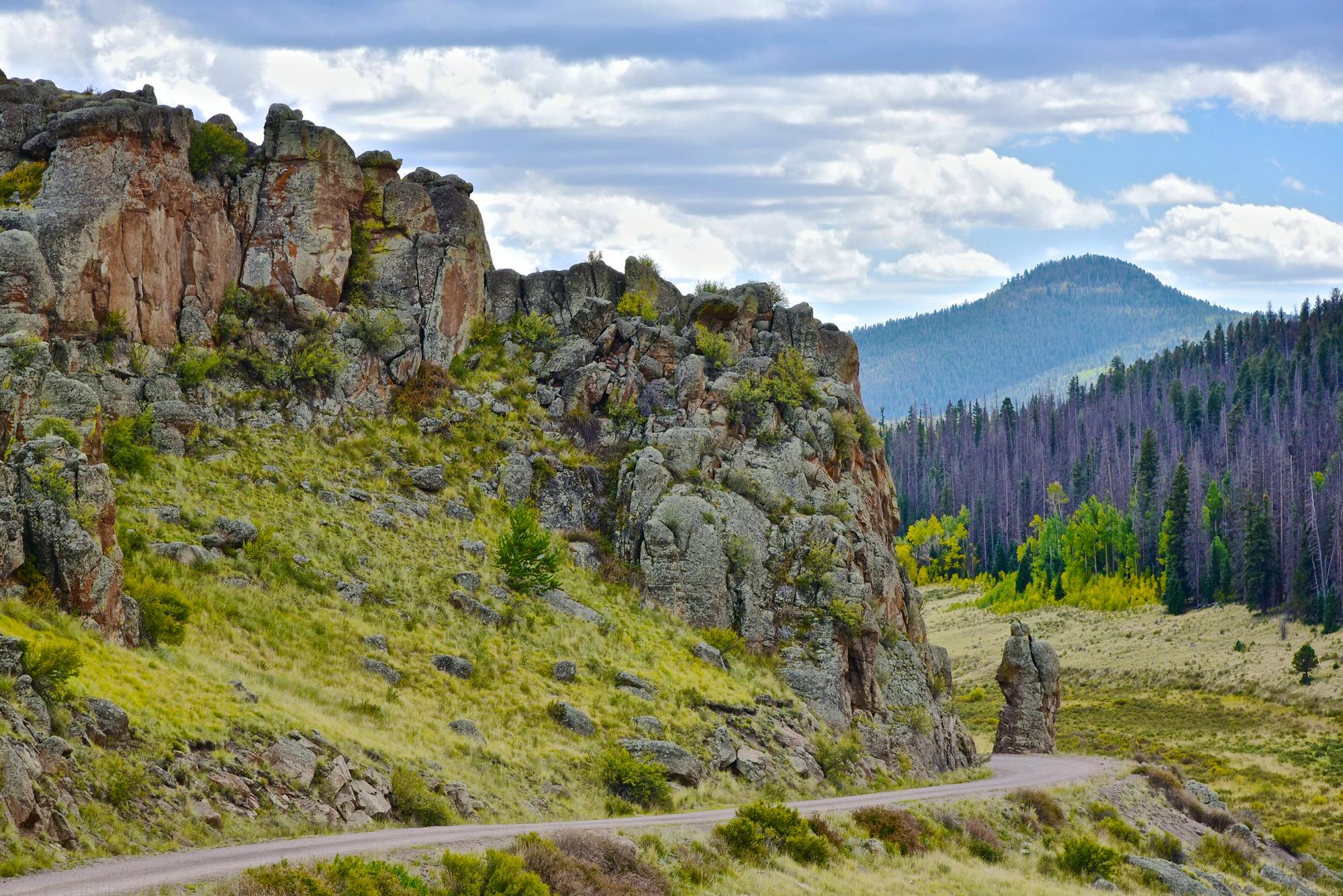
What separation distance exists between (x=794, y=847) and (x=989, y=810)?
39.0 feet

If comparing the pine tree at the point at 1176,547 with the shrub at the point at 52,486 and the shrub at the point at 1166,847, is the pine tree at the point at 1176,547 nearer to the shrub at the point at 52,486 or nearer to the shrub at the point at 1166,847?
the shrub at the point at 1166,847

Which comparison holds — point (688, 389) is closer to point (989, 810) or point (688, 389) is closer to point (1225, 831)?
point (989, 810)

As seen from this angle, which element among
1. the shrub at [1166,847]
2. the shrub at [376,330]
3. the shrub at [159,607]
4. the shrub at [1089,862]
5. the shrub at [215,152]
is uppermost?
the shrub at [215,152]

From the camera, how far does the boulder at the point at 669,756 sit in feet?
121

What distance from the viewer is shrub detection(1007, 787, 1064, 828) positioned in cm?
3934

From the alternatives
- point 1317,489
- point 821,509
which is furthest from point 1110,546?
point 821,509

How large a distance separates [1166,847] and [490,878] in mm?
28948

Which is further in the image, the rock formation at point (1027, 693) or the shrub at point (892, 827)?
the rock formation at point (1027, 693)

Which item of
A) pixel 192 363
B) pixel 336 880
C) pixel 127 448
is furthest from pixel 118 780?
pixel 192 363

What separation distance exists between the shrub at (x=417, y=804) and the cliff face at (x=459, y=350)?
51.9ft

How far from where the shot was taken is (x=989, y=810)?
38.2 m

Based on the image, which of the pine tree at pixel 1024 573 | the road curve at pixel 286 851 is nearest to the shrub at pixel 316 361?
the road curve at pixel 286 851

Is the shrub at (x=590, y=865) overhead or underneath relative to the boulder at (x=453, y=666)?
underneath

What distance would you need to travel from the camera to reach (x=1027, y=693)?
59.4m
